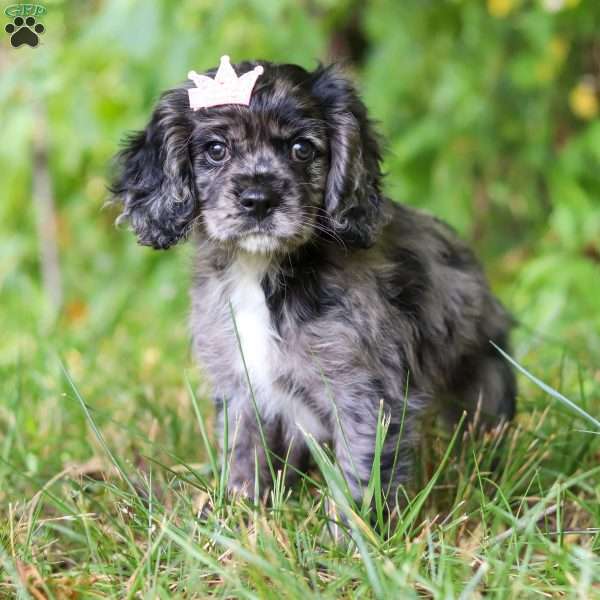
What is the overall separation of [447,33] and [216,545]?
4300mm

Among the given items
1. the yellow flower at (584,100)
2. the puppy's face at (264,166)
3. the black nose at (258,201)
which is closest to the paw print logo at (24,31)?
the puppy's face at (264,166)

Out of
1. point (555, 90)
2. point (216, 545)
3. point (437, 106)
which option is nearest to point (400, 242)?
point (216, 545)

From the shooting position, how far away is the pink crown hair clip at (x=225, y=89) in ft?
9.45

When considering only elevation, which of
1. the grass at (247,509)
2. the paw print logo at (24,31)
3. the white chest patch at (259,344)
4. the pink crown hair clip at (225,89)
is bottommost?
the grass at (247,509)

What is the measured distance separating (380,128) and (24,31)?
1.84 m

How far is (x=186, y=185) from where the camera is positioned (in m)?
3.06

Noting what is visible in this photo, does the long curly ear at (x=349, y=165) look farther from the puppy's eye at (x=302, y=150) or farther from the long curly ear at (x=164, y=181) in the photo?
the long curly ear at (x=164, y=181)

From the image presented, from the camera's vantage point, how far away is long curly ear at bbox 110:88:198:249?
3.04m

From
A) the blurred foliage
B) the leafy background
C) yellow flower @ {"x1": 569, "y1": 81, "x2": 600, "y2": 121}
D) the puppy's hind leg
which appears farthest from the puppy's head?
yellow flower @ {"x1": 569, "y1": 81, "x2": 600, "y2": 121}

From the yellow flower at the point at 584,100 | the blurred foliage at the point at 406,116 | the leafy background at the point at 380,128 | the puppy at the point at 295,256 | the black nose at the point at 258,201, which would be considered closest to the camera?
the black nose at the point at 258,201

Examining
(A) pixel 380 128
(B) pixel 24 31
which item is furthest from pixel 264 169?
(A) pixel 380 128

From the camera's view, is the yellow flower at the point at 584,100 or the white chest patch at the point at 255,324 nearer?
the white chest patch at the point at 255,324

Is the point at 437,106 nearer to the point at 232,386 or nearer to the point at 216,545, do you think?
the point at 232,386

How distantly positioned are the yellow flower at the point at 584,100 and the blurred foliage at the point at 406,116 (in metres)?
0.02
